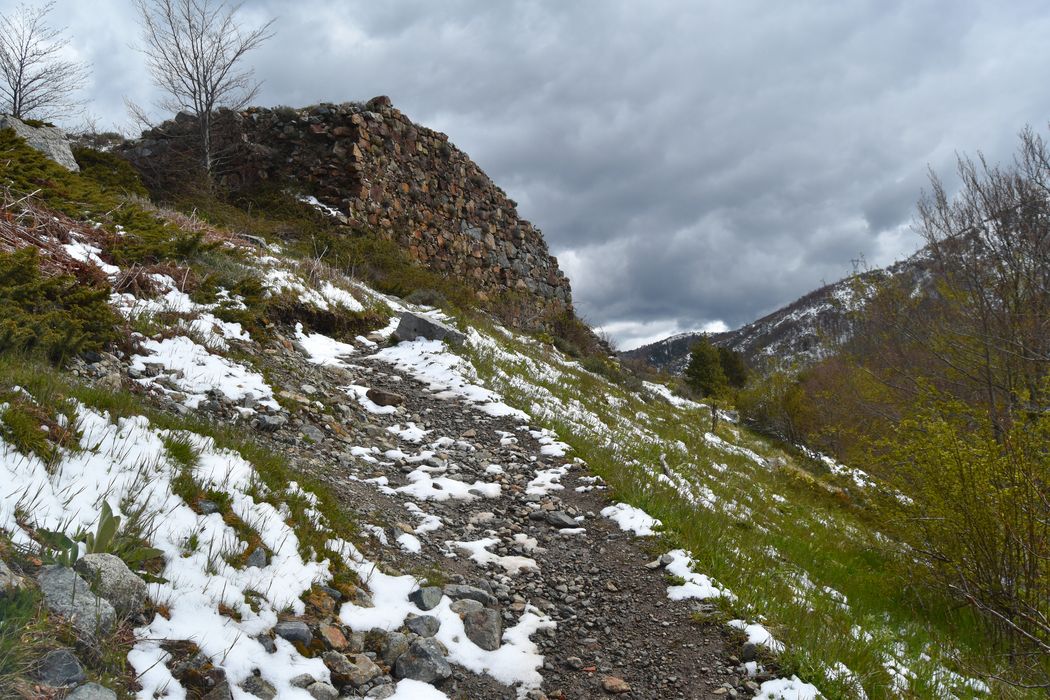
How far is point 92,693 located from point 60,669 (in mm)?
146

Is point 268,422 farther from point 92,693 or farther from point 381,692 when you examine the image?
point 92,693

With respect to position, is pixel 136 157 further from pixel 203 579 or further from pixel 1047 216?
pixel 1047 216

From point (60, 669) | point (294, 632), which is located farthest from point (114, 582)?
point (294, 632)

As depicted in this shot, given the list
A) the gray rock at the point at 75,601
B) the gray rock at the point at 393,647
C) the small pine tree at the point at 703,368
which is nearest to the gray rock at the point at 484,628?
the gray rock at the point at 393,647

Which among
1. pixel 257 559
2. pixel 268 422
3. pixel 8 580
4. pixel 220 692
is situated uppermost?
pixel 268 422

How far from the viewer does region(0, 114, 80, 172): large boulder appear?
12289 millimetres

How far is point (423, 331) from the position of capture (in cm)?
1165

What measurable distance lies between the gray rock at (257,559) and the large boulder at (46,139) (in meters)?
13.1

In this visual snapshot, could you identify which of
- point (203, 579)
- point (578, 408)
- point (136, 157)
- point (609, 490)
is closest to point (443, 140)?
point (136, 157)

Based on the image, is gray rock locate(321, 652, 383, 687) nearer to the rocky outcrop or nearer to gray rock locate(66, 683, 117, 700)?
gray rock locate(66, 683, 117, 700)

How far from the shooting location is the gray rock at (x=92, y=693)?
1952 mm

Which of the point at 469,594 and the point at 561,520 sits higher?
the point at 561,520

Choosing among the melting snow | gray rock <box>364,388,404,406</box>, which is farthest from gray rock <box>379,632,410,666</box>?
gray rock <box>364,388,404,406</box>

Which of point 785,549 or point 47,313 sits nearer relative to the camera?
point 47,313
